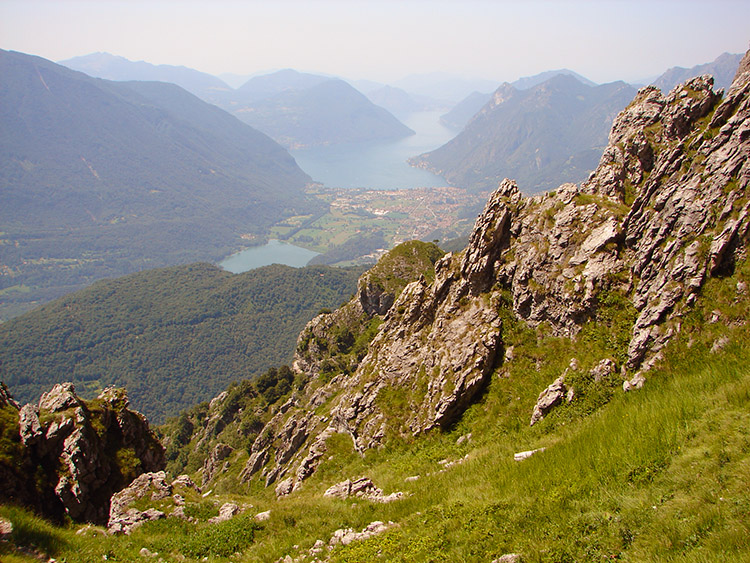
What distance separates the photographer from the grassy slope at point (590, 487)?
9477 mm

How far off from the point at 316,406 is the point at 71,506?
33470mm

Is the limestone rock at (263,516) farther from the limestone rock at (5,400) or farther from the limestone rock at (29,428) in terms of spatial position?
the limestone rock at (5,400)

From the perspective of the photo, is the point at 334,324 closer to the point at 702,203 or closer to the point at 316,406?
the point at 316,406

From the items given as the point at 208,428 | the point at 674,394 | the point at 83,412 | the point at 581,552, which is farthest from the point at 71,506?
the point at 208,428

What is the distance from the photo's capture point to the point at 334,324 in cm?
7881

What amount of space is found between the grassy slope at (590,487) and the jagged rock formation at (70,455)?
486 cm

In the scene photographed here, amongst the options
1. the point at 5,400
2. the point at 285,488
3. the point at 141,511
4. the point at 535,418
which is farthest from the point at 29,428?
the point at 535,418

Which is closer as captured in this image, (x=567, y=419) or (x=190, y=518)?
(x=567, y=419)

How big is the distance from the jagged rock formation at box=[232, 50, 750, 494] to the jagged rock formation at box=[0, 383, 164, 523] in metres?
11.5

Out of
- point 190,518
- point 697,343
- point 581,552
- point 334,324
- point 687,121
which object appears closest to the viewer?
point 581,552

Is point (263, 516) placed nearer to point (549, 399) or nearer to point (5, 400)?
point (549, 399)

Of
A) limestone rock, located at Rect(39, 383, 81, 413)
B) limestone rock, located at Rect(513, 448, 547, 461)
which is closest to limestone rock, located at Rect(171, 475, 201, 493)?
limestone rock, located at Rect(39, 383, 81, 413)

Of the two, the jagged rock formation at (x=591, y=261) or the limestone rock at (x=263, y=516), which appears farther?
the jagged rock formation at (x=591, y=261)

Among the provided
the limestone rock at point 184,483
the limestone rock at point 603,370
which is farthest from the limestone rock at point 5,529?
the limestone rock at point 603,370
